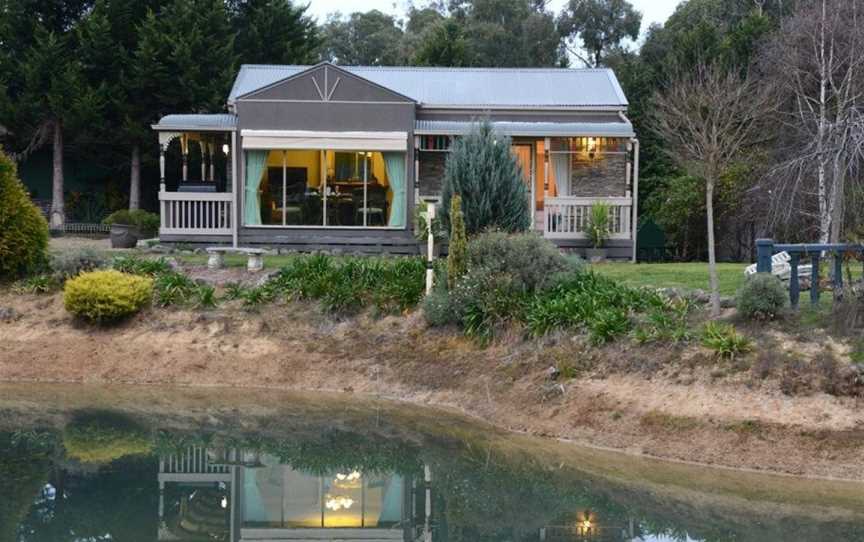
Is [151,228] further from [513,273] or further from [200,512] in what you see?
[200,512]

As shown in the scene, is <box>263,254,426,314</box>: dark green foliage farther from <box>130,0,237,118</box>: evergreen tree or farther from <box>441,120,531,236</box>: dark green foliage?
<box>130,0,237,118</box>: evergreen tree

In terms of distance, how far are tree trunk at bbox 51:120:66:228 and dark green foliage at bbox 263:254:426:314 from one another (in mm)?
13658

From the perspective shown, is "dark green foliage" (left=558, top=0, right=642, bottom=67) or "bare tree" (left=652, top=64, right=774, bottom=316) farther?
"dark green foliage" (left=558, top=0, right=642, bottom=67)

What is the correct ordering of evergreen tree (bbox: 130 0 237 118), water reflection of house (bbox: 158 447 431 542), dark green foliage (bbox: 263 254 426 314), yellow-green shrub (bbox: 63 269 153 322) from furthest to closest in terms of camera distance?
1. evergreen tree (bbox: 130 0 237 118)
2. dark green foliage (bbox: 263 254 426 314)
3. yellow-green shrub (bbox: 63 269 153 322)
4. water reflection of house (bbox: 158 447 431 542)

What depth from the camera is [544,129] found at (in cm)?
2573

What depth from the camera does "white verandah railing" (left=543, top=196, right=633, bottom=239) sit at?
993 inches

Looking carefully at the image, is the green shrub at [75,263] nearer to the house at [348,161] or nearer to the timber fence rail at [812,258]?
the house at [348,161]

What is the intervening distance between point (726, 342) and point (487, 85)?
48.1 feet

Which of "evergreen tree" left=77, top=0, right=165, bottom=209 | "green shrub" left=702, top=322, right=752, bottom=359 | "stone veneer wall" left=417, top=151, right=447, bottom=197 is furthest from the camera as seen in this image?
"evergreen tree" left=77, top=0, right=165, bottom=209

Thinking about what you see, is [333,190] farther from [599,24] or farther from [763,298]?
[599,24]

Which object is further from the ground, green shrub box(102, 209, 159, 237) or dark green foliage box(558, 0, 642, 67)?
dark green foliage box(558, 0, 642, 67)

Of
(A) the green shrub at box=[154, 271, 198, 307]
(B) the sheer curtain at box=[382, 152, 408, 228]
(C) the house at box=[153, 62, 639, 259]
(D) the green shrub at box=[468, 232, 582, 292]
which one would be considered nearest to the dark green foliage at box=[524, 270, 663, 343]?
(D) the green shrub at box=[468, 232, 582, 292]

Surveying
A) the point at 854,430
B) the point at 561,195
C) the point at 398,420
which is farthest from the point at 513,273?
the point at 561,195

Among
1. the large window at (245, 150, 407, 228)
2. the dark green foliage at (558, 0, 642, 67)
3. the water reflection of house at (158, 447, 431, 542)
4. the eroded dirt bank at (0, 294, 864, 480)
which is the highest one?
the dark green foliage at (558, 0, 642, 67)
